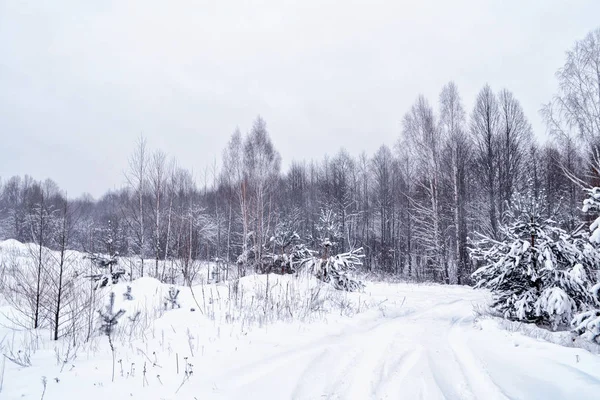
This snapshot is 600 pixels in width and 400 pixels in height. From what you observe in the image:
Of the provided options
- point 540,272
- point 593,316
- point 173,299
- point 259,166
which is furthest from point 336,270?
point 259,166

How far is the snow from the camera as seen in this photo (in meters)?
3.36

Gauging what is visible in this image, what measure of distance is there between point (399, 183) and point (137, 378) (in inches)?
1410

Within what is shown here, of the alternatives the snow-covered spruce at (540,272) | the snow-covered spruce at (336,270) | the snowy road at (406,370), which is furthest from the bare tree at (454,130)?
the snowy road at (406,370)

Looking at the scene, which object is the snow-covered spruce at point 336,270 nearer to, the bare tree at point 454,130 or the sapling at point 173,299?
the sapling at point 173,299

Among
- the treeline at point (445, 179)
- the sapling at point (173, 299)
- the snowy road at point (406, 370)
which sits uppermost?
the treeline at point (445, 179)

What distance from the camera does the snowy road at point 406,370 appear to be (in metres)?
→ 3.35

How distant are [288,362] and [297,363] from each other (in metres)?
0.12

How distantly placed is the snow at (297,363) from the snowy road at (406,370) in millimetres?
11

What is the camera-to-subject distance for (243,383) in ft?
11.9

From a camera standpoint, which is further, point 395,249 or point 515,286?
point 395,249

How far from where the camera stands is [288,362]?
167 inches

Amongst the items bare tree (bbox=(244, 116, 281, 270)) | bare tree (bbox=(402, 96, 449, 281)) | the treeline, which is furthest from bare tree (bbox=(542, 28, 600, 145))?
bare tree (bbox=(244, 116, 281, 270))

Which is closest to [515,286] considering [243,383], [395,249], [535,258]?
[535,258]

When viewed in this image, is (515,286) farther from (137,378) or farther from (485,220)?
(485,220)
